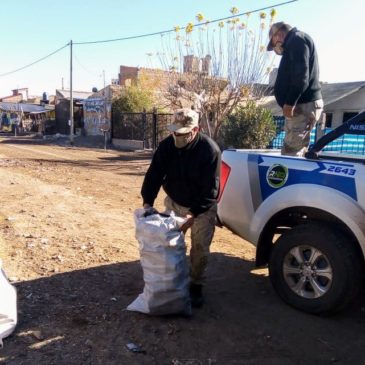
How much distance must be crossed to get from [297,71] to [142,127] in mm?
19267

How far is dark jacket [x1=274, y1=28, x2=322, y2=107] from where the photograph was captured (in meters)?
4.34

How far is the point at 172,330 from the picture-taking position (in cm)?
337

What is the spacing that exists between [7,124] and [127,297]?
46.2 metres

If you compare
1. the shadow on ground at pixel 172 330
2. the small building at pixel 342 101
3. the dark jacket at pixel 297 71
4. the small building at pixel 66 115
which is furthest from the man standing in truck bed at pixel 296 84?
the small building at pixel 66 115

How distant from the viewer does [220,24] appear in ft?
56.4

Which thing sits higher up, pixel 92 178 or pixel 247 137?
pixel 247 137

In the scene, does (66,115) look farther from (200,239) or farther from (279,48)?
(200,239)

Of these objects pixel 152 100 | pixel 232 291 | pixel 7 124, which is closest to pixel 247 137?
pixel 232 291

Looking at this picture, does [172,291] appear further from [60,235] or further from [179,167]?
[60,235]

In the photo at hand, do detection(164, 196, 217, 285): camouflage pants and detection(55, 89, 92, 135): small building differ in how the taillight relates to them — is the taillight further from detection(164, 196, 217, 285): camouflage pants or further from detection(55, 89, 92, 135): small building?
detection(55, 89, 92, 135): small building

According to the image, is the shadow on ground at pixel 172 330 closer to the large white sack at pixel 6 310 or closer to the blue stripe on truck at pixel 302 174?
the large white sack at pixel 6 310

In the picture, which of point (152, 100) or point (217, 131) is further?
point (152, 100)

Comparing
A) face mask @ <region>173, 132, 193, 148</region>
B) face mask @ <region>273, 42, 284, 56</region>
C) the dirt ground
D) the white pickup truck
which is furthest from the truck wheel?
face mask @ <region>273, 42, 284, 56</region>

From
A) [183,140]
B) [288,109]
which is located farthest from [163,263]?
[288,109]
